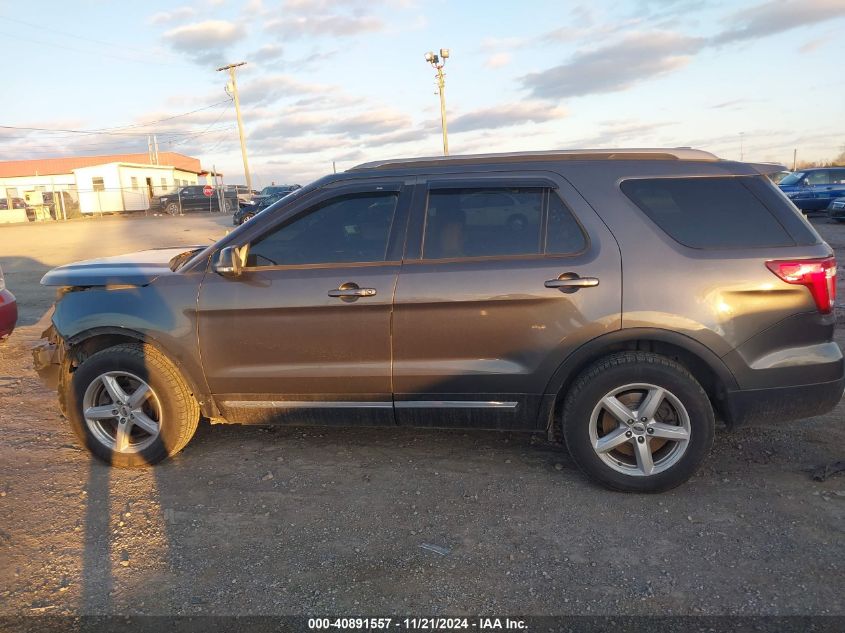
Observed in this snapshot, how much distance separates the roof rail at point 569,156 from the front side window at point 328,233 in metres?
0.25

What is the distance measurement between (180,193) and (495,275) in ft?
A: 130

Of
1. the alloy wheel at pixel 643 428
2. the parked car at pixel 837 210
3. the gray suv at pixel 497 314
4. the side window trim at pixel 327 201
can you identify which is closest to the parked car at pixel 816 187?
the parked car at pixel 837 210

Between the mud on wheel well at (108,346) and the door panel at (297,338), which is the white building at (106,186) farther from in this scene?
the door panel at (297,338)

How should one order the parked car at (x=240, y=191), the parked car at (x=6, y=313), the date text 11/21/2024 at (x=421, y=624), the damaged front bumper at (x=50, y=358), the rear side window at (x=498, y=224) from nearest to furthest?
the date text 11/21/2024 at (x=421, y=624), the rear side window at (x=498, y=224), the damaged front bumper at (x=50, y=358), the parked car at (x=6, y=313), the parked car at (x=240, y=191)

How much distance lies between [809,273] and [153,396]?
12.4 feet

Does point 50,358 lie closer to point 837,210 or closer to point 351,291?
point 351,291

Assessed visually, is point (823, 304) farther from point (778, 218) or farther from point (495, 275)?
point (495, 275)

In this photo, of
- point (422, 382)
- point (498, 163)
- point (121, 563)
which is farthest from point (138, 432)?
point (498, 163)

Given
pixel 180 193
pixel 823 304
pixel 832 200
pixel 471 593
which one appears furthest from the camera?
pixel 180 193

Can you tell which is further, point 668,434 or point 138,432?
point 138,432

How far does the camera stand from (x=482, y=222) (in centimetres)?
354

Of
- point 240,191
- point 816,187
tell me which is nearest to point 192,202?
point 240,191

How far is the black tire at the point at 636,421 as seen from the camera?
3285 mm

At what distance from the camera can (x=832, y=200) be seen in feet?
65.4
